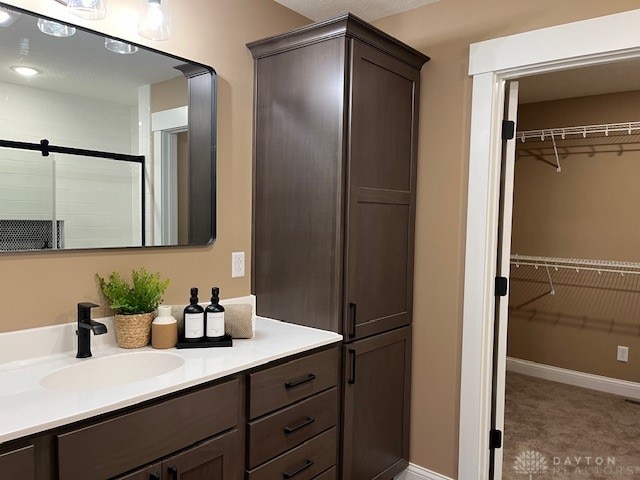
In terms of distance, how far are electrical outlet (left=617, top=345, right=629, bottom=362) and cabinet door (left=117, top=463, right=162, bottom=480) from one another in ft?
12.0

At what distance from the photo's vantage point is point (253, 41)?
227 centimetres

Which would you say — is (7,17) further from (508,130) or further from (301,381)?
(508,130)

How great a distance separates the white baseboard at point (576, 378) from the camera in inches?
145

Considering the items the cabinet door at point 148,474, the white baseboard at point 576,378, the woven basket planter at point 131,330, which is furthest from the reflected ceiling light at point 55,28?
the white baseboard at point 576,378

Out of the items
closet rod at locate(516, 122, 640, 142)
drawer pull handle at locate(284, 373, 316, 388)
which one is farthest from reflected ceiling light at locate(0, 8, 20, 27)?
closet rod at locate(516, 122, 640, 142)

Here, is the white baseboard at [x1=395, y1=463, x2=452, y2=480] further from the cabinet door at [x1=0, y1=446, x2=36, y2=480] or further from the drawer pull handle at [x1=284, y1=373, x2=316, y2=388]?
the cabinet door at [x1=0, y1=446, x2=36, y2=480]

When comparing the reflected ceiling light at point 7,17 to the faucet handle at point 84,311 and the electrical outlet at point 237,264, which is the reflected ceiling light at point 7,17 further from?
the electrical outlet at point 237,264

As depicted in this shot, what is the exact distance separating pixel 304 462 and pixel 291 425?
0.18m

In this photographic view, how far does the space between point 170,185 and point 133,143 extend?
0.22 m

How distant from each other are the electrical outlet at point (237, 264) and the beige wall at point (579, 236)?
2.83 m

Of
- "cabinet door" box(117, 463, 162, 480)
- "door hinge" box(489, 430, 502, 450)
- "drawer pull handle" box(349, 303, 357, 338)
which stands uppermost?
"drawer pull handle" box(349, 303, 357, 338)

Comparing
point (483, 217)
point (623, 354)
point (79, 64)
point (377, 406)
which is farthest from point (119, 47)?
point (623, 354)

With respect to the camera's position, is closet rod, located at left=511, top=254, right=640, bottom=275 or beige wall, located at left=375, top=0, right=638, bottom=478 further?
closet rod, located at left=511, top=254, right=640, bottom=275

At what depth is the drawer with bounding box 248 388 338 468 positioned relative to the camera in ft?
5.41
